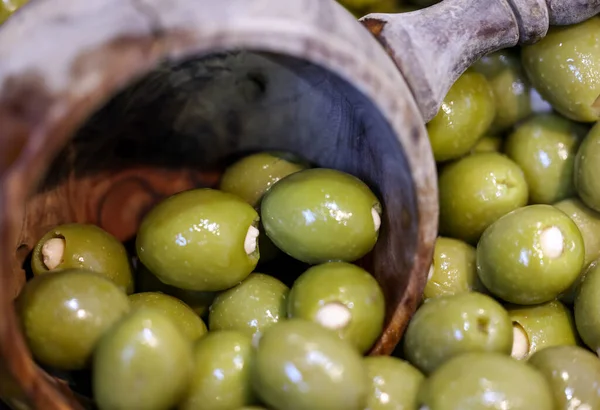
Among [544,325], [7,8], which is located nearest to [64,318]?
[7,8]

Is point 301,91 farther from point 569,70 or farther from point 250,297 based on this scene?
point 569,70

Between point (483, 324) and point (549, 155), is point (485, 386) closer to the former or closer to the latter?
point (483, 324)

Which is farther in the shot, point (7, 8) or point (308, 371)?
point (7, 8)

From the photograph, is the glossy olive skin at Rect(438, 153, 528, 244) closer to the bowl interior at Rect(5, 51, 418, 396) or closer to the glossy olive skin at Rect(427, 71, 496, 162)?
the glossy olive skin at Rect(427, 71, 496, 162)

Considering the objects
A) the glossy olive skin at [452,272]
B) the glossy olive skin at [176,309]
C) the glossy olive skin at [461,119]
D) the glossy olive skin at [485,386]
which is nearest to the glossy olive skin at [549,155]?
the glossy olive skin at [461,119]

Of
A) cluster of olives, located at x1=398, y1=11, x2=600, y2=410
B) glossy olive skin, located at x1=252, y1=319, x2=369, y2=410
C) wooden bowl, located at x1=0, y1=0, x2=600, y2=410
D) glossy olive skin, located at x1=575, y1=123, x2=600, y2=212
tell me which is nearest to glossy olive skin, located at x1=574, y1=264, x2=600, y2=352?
cluster of olives, located at x1=398, y1=11, x2=600, y2=410
